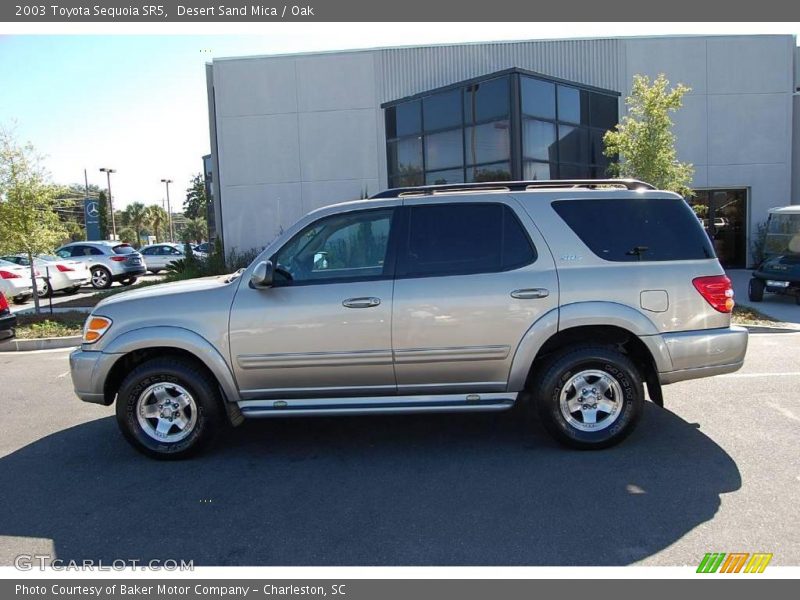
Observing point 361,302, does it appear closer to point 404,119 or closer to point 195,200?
point 404,119

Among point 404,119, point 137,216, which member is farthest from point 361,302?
point 137,216

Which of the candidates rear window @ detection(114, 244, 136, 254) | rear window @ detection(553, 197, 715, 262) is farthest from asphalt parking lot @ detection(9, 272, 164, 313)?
rear window @ detection(553, 197, 715, 262)

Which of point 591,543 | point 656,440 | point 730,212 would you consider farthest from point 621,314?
point 730,212

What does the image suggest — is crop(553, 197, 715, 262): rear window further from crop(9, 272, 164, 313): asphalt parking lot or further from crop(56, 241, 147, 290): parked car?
crop(56, 241, 147, 290): parked car

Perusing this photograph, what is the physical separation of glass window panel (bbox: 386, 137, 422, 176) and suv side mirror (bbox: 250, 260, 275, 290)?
14195mm

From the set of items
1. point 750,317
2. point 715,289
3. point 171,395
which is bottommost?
point 750,317

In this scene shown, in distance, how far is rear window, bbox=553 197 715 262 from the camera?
4523 mm

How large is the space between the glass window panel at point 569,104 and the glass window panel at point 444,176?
3.17 m

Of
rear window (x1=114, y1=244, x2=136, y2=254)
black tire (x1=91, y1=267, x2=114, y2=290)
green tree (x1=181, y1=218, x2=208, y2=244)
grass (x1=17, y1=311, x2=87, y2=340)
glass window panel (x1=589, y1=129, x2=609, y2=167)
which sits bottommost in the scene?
grass (x1=17, y1=311, x2=87, y2=340)

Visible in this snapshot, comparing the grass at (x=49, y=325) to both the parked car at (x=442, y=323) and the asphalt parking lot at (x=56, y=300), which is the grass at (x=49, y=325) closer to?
the asphalt parking lot at (x=56, y=300)

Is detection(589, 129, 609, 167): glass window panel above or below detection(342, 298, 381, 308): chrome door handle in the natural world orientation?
above

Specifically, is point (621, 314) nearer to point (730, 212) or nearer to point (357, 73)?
point (357, 73)

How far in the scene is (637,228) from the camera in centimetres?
460

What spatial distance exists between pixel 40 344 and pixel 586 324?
10000 mm
